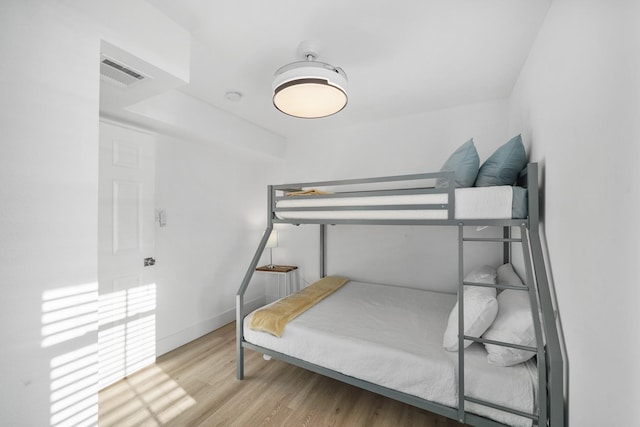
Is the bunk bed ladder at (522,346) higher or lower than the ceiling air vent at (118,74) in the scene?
lower

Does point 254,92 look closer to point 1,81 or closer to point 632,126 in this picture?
point 1,81

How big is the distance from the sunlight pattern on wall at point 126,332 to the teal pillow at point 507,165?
9.82 feet

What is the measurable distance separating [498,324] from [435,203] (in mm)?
795

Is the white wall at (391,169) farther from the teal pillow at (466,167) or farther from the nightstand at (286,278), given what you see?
the teal pillow at (466,167)

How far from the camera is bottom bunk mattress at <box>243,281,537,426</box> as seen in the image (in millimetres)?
1425

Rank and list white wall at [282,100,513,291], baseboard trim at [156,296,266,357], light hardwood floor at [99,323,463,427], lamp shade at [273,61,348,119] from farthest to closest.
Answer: white wall at [282,100,513,291] < baseboard trim at [156,296,266,357] < light hardwood floor at [99,323,463,427] < lamp shade at [273,61,348,119]

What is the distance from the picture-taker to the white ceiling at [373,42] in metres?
1.43

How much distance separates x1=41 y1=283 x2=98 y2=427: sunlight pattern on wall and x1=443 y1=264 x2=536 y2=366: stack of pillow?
1.87m

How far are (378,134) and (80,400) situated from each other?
3.23 m

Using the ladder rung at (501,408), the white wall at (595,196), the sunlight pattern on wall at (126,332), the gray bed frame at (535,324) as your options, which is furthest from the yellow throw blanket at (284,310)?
the white wall at (595,196)

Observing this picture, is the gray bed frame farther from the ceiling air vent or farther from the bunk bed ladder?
the ceiling air vent

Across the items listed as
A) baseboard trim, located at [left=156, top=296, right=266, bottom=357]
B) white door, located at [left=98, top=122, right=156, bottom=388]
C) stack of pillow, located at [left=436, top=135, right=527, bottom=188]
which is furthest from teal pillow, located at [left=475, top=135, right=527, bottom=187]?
baseboard trim, located at [left=156, top=296, right=266, bottom=357]

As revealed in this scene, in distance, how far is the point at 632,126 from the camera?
747 millimetres

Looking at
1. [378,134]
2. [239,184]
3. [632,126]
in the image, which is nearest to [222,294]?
[239,184]
